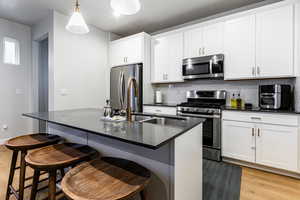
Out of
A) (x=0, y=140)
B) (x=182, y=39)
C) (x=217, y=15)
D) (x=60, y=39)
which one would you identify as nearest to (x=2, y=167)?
(x=0, y=140)

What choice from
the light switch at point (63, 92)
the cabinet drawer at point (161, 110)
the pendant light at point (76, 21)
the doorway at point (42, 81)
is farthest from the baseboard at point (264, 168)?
the doorway at point (42, 81)

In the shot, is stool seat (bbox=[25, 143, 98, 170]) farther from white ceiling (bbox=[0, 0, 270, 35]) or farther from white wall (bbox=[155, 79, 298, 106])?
white wall (bbox=[155, 79, 298, 106])

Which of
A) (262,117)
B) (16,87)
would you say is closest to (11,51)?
(16,87)

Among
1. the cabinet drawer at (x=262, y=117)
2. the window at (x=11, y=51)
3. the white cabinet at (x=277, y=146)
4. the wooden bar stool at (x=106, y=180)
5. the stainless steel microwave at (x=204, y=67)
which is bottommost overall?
the white cabinet at (x=277, y=146)

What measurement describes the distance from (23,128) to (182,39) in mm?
4234

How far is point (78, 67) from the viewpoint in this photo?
339 centimetres

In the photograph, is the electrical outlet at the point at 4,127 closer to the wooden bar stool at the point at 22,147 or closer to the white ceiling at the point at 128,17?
the white ceiling at the point at 128,17

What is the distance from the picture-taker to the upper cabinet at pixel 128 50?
353cm

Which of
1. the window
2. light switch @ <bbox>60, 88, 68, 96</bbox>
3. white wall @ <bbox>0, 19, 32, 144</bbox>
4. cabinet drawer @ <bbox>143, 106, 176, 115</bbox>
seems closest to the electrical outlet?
white wall @ <bbox>0, 19, 32, 144</bbox>

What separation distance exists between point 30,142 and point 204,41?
10.1 feet

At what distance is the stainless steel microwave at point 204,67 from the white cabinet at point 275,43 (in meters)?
0.57

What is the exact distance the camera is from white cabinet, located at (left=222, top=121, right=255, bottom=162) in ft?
7.79

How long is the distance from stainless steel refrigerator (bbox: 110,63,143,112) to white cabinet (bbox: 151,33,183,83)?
42 centimetres

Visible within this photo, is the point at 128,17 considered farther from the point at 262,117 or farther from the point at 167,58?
the point at 262,117
